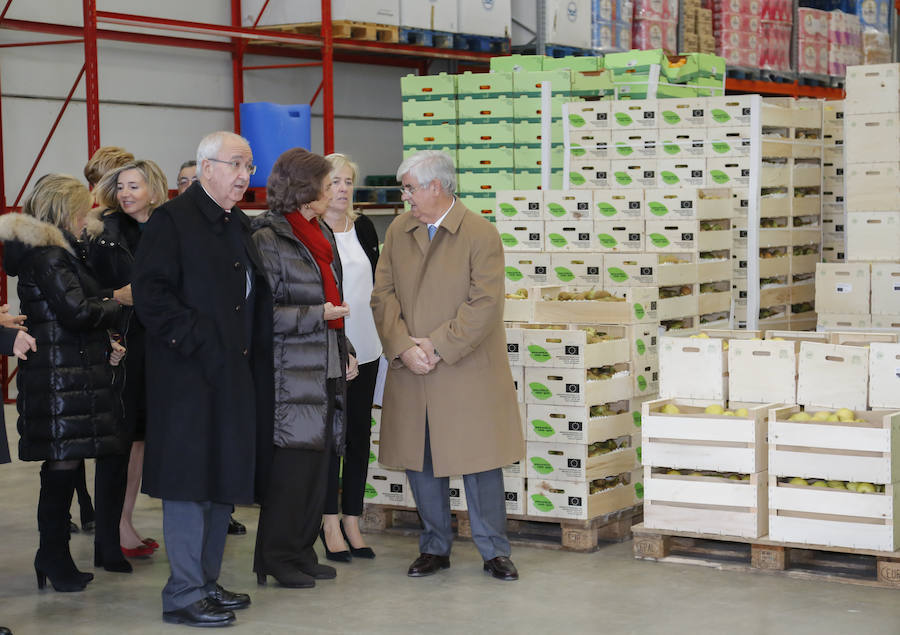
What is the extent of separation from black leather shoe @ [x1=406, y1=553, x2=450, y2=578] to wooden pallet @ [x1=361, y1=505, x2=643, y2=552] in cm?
51

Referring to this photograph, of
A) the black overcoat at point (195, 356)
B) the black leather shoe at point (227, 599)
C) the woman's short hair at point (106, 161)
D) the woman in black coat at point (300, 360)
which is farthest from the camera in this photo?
the woman's short hair at point (106, 161)

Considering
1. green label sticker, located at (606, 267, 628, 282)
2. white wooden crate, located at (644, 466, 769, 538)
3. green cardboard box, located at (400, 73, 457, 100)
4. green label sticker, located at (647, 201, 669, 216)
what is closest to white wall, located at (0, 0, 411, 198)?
green cardboard box, located at (400, 73, 457, 100)

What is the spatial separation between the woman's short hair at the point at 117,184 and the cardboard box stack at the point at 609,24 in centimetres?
850

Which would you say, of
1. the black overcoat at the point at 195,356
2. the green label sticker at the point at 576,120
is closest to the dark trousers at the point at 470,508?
the black overcoat at the point at 195,356

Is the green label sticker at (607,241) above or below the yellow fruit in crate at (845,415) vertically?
above

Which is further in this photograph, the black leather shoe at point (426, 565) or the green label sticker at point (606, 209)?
the green label sticker at point (606, 209)

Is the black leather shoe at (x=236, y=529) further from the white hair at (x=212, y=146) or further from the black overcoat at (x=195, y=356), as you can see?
the white hair at (x=212, y=146)

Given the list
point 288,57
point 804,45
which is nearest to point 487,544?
point 288,57

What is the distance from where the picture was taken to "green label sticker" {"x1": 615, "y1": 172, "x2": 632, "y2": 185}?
8.53m

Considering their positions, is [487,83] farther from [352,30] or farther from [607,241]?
[607,241]

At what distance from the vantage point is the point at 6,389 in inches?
451

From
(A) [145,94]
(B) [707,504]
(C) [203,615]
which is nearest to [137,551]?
(C) [203,615]

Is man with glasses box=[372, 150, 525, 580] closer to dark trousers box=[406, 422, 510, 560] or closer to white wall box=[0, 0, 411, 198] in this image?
dark trousers box=[406, 422, 510, 560]

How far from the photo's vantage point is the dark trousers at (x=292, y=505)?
536 cm
